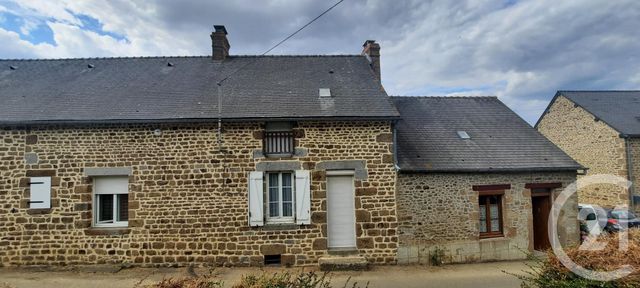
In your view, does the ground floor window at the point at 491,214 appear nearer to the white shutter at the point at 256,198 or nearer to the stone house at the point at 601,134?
the white shutter at the point at 256,198

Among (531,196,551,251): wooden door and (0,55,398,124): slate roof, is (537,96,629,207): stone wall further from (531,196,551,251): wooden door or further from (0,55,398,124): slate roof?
(0,55,398,124): slate roof

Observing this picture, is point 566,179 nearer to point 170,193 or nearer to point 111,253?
point 170,193

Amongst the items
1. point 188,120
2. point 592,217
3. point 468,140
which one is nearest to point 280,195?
point 188,120

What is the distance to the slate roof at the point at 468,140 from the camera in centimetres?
850

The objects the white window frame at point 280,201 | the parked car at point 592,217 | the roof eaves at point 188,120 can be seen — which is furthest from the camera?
the parked car at point 592,217

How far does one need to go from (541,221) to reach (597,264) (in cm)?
592

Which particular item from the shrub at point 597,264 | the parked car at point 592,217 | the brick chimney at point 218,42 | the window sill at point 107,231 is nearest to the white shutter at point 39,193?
the window sill at point 107,231

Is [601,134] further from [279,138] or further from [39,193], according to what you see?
[39,193]

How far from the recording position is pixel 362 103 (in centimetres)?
816

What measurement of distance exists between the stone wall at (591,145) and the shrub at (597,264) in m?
12.1

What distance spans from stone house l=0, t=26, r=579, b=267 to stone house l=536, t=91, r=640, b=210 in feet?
28.6

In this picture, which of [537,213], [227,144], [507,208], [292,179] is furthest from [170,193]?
[537,213]

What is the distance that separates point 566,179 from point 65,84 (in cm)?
1333

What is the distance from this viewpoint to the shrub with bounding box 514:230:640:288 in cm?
373
